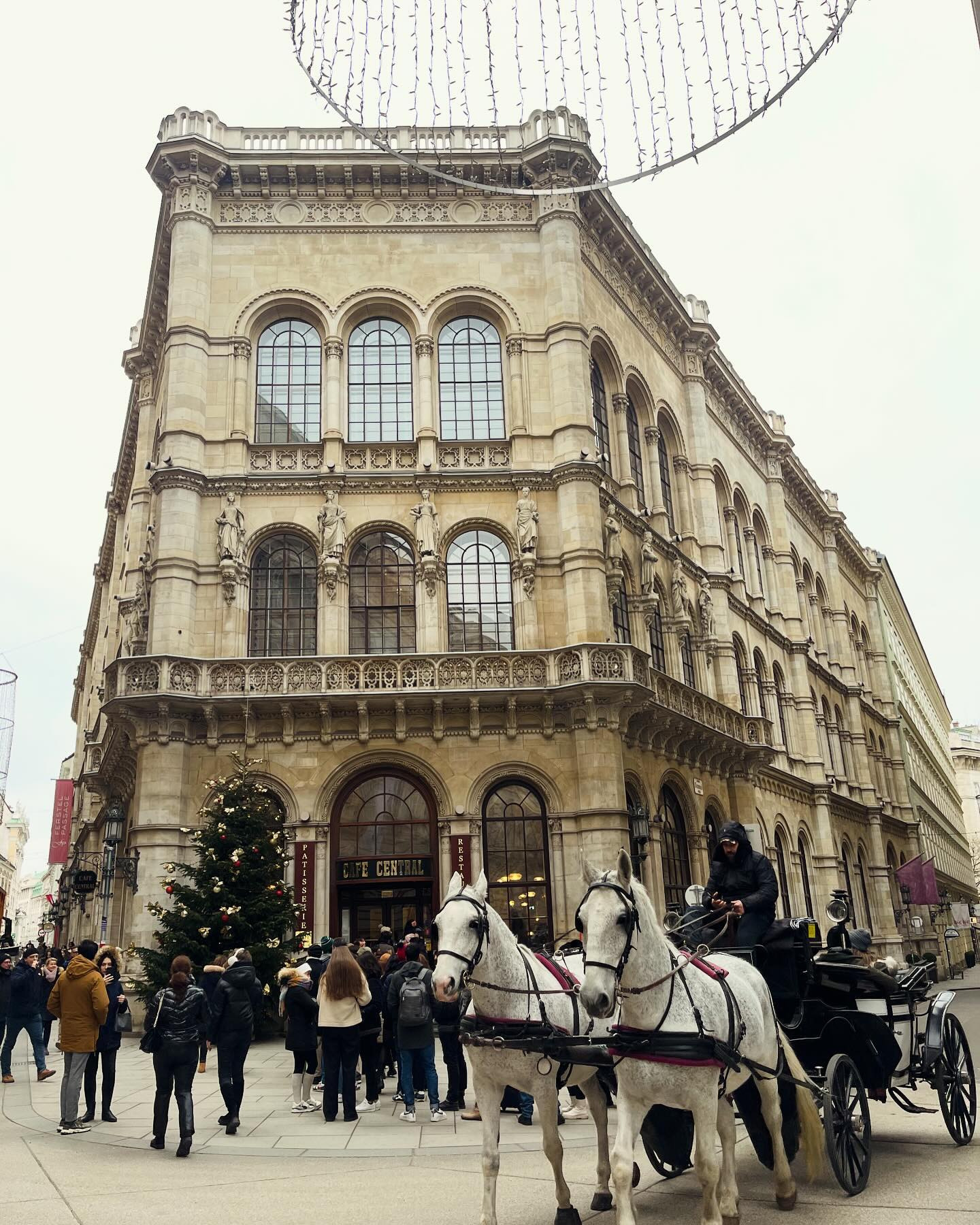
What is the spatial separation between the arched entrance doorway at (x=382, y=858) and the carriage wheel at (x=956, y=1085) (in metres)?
14.1

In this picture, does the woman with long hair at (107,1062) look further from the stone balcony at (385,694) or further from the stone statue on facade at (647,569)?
the stone statue on facade at (647,569)

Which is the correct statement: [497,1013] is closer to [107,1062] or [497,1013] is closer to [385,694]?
[107,1062]

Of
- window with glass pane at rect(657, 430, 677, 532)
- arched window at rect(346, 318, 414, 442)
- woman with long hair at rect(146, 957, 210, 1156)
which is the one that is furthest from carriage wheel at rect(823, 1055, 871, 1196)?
window with glass pane at rect(657, 430, 677, 532)

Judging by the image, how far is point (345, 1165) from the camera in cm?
921

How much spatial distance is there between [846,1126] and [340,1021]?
5947mm

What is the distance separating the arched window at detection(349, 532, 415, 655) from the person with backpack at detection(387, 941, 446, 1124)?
41.1ft

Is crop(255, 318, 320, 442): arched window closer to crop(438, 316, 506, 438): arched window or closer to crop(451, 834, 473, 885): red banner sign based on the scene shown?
crop(438, 316, 506, 438): arched window

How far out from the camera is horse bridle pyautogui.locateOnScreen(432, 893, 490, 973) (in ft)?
22.7

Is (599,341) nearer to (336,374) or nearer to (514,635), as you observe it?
(336,374)

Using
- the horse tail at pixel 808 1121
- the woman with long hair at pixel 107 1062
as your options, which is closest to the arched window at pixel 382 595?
the woman with long hair at pixel 107 1062

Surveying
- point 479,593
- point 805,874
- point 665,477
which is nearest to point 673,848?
point 479,593

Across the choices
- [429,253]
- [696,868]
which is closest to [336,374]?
[429,253]

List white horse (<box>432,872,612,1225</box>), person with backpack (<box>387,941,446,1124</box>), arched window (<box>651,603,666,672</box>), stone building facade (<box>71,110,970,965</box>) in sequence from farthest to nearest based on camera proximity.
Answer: arched window (<box>651,603,666,672</box>), stone building facade (<box>71,110,970,965</box>), person with backpack (<box>387,941,446,1124</box>), white horse (<box>432,872,612,1225</box>)

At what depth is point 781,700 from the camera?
125 feet
